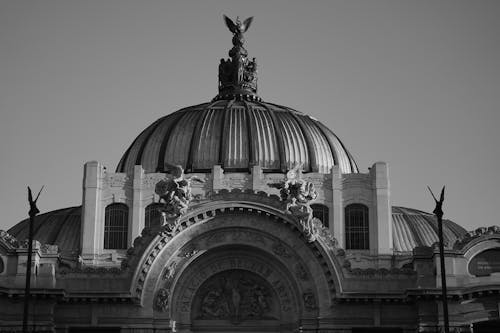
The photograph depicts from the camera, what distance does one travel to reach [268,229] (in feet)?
262

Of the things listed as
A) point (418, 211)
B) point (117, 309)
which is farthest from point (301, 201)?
point (418, 211)

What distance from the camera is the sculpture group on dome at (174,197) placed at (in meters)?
79.0

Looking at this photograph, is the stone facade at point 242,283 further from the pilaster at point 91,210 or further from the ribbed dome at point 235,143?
the ribbed dome at point 235,143

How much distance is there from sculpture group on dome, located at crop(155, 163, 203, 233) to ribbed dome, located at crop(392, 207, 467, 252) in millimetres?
17944

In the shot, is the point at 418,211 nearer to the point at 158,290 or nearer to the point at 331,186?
the point at 331,186

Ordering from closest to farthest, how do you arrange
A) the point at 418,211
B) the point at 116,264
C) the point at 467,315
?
the point at 467,315, the point at 116,264, the point at 418,211

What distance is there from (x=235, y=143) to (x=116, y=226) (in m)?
10.4

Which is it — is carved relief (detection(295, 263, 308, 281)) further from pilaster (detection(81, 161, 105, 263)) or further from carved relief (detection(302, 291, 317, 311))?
pilaster (detection(81, 161, 105, 263))

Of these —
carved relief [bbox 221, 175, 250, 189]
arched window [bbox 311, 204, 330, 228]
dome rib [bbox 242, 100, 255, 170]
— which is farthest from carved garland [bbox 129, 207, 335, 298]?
dome rib [bbox 242, 100, 255, 170]

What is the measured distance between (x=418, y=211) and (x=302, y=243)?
20.1 metres

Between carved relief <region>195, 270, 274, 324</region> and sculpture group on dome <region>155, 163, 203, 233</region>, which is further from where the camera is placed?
carved relief <region>195, 270, 274, 324</region>

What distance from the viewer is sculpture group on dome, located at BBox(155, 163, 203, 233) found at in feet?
259

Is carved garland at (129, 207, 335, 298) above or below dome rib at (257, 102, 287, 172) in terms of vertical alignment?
below

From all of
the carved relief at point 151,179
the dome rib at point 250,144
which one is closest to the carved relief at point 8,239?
the carved relief at point 151,179
